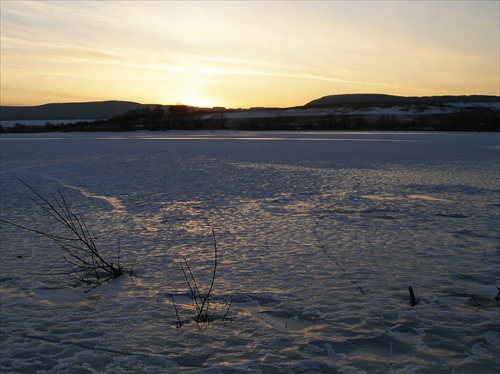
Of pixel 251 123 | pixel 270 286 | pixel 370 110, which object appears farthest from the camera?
pixel 370 110

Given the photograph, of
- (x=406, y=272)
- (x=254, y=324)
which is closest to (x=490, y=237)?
(x=406, y=272)

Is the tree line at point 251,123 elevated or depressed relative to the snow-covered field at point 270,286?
elevated

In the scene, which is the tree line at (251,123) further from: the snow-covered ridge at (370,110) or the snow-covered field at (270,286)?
the snow-covered field at (270,286)

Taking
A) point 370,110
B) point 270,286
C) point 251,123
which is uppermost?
point 370,110

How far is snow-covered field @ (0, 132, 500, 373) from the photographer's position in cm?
393

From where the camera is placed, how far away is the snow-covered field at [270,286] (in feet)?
12.9

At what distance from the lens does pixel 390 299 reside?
5.08m

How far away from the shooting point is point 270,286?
549 centimetres

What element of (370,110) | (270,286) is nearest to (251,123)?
(370,110)

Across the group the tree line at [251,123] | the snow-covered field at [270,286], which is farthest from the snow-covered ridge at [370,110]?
the snow-covered field at [270,286]

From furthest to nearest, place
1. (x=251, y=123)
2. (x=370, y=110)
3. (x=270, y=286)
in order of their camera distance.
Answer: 1. (x=370, y=110)
2. (x=251, y=123)
3. (x=270, y=286)

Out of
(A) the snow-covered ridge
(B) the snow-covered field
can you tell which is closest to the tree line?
(A) the snow-covered ridge

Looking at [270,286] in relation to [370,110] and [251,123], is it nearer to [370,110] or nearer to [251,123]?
[251,123]

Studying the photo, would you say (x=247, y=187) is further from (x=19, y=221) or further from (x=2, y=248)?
(x=2, y=248)
